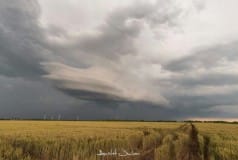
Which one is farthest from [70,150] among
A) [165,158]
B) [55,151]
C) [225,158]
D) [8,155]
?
[225,158]

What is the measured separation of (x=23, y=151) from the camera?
11.5m

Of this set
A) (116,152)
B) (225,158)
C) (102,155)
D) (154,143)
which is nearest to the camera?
(225,158)

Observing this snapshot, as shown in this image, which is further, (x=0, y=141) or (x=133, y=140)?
(x=133, y=140)

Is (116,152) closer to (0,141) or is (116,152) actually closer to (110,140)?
(110,140)

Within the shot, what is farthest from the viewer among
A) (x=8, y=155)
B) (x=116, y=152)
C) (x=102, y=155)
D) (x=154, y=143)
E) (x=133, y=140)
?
(x=154, y=143)

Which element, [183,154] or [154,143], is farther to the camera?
[154,143]

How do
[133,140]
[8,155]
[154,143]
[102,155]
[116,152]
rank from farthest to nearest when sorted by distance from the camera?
1. [154,143]
2. [133,140]
3. [116,152]
4. [102,155]
5. [8,155]

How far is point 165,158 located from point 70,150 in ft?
12.9

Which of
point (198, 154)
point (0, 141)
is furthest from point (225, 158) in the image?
point (0, 141)

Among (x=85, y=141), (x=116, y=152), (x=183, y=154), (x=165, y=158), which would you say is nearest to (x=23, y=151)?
(x=85, y=141)

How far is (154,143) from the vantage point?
54.2 ft

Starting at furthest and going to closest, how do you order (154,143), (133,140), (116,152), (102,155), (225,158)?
(154,143) < (133,140) < (116,152) < (102,155) < (225,158)

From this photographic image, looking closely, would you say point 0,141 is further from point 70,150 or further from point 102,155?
point 102,155

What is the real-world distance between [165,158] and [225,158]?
94.5 inches
